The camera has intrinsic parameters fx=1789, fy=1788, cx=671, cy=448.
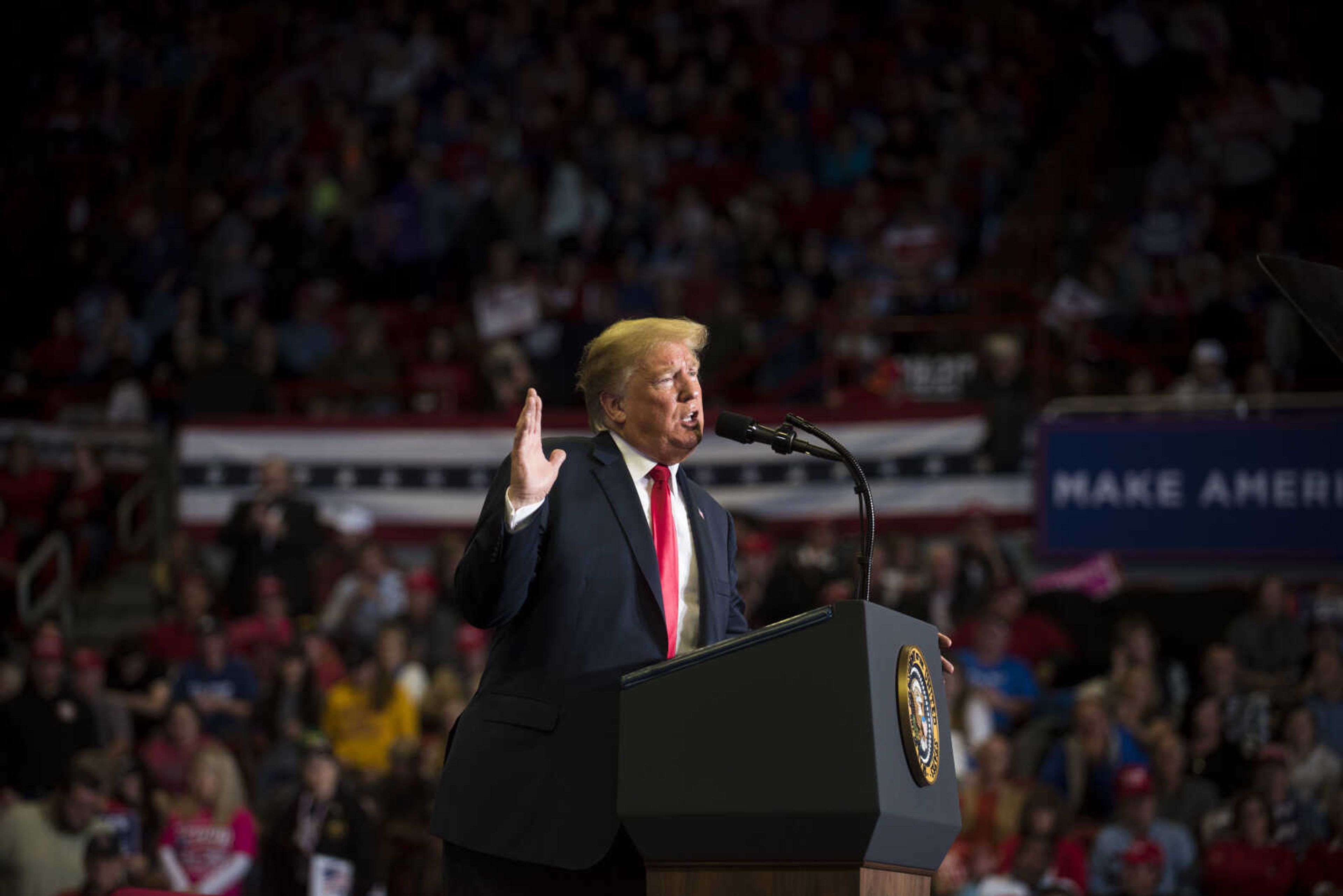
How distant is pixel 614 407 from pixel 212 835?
598 centimetres

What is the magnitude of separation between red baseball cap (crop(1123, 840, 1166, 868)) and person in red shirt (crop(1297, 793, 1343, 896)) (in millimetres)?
584

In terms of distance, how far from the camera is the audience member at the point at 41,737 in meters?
9.33

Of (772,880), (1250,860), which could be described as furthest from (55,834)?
(772,880)

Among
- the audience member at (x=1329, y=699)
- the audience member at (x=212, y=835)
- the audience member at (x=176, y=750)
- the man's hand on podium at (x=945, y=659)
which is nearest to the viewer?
the man's hand on podium at (x=945, y=659)

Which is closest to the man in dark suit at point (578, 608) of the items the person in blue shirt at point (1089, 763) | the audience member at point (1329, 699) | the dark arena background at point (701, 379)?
the dark arena background at point (701, 379)

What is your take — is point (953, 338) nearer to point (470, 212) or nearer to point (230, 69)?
point (470, 212)

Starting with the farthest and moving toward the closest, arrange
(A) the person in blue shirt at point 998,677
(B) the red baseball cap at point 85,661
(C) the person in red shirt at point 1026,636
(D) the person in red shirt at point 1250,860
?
(B) the red baseball cap at point 85,661 → (C) the person in red shirt at point 1026,636 → (A) the person in blue shirt at point 998,677 → (D) the person in red shirt at point 1250,860

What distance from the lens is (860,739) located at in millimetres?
2725

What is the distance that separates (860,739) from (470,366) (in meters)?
10.2

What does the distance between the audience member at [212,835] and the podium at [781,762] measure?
611cm

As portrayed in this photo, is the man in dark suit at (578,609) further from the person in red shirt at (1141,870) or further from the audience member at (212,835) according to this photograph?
the audience member at (212,835)

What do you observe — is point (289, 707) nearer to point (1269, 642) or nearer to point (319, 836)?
point (319, 836)

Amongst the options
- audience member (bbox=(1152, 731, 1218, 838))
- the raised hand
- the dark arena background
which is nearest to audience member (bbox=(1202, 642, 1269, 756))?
the dark arena background

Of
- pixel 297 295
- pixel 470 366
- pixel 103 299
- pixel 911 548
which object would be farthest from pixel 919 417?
pixel 103 299
